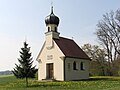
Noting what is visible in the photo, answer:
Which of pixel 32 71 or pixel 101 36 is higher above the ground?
pixel 101 36

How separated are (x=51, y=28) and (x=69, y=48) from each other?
13.4 feet

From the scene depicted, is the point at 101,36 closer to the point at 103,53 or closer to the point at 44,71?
the point at 103,53

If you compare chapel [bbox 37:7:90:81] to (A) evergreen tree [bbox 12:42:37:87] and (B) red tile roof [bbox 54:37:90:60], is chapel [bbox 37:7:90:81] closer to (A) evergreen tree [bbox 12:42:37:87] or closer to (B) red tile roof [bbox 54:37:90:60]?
(B) red tile roof [bbox 54:37:90:60]

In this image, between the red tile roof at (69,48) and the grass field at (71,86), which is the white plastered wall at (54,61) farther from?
the grass field at (71,86)

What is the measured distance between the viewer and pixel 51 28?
125ft

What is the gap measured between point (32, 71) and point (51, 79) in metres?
7.00

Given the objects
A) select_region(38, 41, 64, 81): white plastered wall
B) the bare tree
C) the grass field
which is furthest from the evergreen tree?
the bare tree

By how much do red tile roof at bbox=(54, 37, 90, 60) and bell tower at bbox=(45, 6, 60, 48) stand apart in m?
0.79

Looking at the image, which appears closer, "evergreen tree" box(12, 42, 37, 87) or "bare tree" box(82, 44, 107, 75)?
"evergreen tree" box(12, 42, 37, 87)

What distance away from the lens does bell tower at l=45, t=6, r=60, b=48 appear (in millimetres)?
37656

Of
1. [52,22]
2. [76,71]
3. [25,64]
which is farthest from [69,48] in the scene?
[25,64]

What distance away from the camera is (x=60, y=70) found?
1422 inches

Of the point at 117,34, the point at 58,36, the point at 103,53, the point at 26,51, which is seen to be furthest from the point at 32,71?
the point at 103,53

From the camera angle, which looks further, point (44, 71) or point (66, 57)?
point (44, 71)
